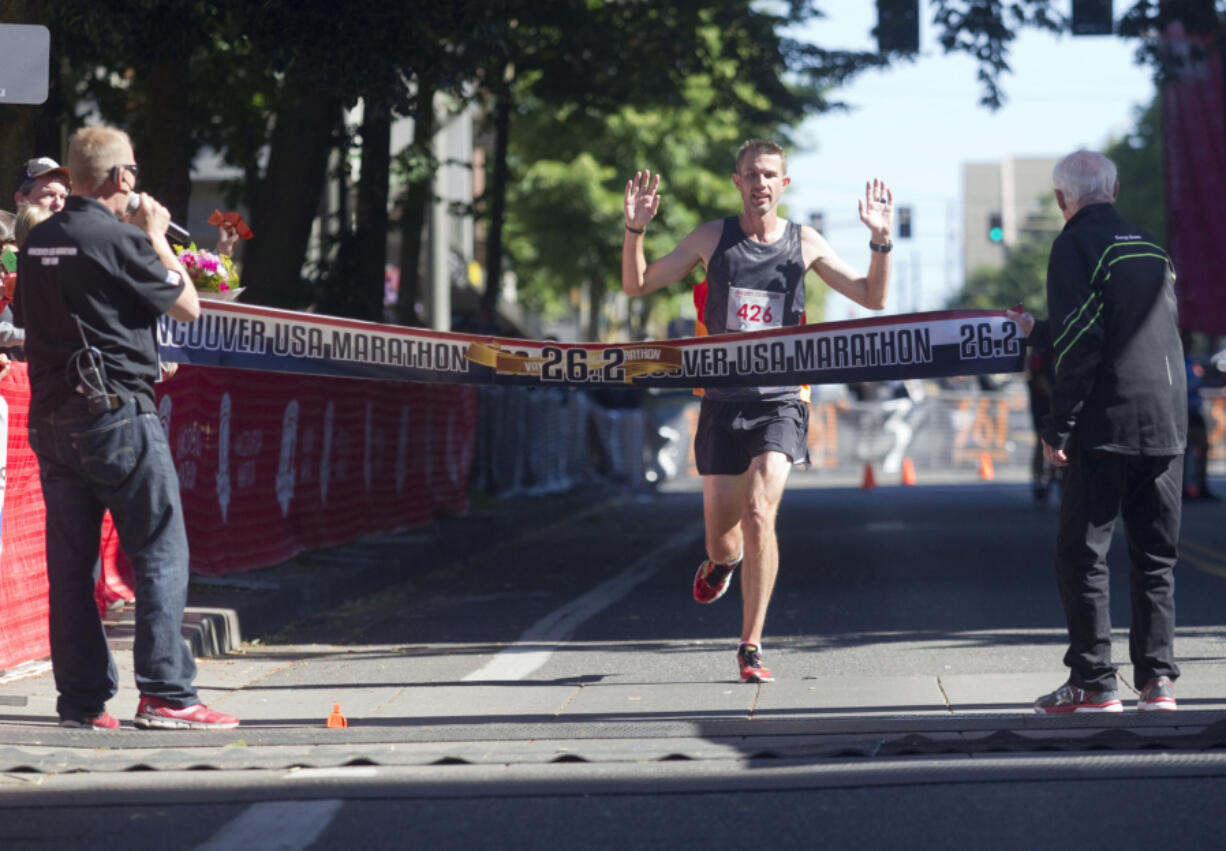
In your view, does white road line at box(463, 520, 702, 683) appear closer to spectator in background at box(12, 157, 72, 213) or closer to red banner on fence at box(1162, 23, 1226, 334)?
spectator in background at box(12, 157, 72, 213)

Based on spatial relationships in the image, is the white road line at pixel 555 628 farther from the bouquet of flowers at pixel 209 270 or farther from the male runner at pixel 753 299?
the bouquet of flowers at pixel 209 270

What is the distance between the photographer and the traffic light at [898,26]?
18438mm

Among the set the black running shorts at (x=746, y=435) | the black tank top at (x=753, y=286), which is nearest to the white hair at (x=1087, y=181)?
the black tank top at (x=753, y=286)

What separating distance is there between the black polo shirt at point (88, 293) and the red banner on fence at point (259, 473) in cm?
177

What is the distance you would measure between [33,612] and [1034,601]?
208 inches

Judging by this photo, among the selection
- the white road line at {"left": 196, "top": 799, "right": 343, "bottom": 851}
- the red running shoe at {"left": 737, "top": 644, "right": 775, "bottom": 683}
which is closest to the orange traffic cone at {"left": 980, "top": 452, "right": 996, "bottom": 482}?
the red running shoe at {"left": 737, "top": 644, "right": 775, "bottom": 683}

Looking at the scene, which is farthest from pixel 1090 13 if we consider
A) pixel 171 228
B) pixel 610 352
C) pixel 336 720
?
pixel 336 720

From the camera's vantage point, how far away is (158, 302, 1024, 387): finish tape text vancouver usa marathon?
7.70 m

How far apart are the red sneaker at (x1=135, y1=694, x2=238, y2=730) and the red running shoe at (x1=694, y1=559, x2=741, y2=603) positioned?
7.31 feet

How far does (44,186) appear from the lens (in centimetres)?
727

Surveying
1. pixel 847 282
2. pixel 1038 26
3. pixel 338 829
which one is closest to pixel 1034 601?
pixel 847 282

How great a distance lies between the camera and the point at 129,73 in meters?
17.0

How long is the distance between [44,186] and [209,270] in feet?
3.27

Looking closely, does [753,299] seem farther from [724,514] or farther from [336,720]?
[336,720]
